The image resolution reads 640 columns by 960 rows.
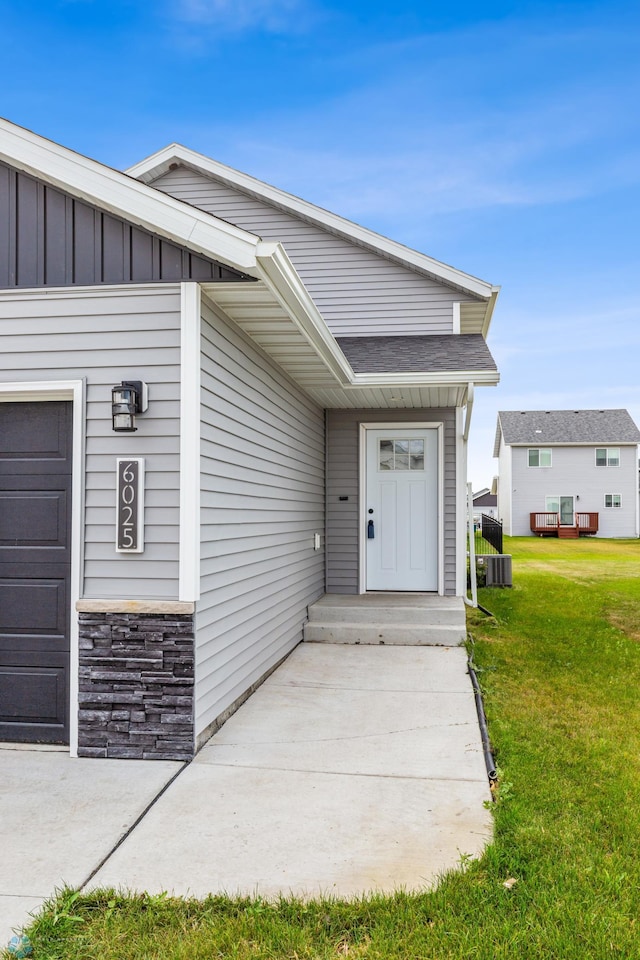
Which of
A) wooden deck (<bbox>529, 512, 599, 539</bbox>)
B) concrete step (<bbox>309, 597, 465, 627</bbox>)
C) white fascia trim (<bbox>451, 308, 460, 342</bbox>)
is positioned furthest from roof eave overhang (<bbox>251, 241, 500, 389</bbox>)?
wooden deck (<bbox>529, 512, 599, 539</bbox>)

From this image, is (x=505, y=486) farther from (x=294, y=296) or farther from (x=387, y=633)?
(x=294, y=296)

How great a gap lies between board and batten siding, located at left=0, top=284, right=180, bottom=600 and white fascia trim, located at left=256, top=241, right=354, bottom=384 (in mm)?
570

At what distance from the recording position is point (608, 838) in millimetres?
2771

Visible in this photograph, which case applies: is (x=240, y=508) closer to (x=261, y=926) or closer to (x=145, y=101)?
(x=261, y=926)

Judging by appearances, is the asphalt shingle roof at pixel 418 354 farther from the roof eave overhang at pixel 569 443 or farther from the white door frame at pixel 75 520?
the roof eave overhang at pixel 569 443

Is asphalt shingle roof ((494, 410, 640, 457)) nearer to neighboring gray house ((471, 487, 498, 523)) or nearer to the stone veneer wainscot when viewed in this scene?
neighboring gray house ((471, 487, 498, 523))

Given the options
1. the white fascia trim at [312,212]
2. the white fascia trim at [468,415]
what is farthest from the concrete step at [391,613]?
the white fascia trim at [312,212]

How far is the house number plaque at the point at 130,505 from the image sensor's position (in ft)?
12.3

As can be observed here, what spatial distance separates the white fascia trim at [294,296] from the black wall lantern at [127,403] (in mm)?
912

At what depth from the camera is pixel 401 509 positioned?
8.13m

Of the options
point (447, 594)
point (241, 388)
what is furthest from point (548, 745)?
point (447, 594)

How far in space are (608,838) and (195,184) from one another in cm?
835

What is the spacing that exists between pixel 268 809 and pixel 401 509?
17.4 ft

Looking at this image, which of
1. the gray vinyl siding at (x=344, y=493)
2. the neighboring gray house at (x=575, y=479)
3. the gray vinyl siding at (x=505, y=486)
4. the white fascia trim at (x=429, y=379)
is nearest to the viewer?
the white fascia trim at (x=429, y=379)
